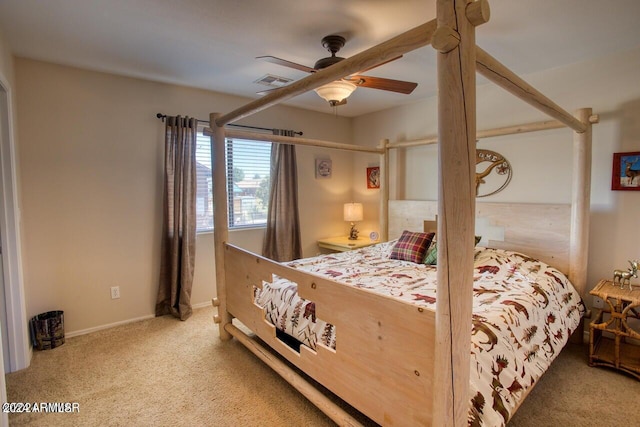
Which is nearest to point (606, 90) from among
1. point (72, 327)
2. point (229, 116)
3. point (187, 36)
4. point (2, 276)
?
point (229, 116)

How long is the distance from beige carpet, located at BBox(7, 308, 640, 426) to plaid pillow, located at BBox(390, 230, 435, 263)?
122 centimetres

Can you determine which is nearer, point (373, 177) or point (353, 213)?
point (353, 213)

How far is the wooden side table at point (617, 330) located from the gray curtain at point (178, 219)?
10.8 ft

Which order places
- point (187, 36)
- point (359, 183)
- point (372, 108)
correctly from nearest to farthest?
point (187, 36)
point (372, 108)
point (359, 183)

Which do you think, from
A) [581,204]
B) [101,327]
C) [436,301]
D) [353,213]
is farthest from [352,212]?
[436,301]

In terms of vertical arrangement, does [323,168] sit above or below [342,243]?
above

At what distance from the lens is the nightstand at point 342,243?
12.8ft

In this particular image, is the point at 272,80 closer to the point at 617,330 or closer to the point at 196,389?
the point at 196,389

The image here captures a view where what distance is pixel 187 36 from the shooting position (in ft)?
7.07

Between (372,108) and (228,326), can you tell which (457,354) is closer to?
(228,326)

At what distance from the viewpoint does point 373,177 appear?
4.39 meters

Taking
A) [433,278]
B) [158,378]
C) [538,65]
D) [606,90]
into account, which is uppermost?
[538,65]

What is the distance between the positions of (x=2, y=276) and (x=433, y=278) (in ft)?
9.87

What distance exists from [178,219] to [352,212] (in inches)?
84.1
